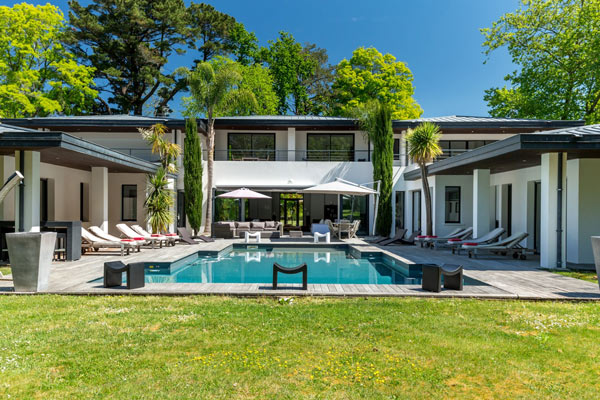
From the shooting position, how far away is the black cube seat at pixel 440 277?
770cm

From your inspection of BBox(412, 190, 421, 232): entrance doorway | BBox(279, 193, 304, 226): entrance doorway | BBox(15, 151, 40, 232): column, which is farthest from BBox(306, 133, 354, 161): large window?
BBox(15, 151, 40, 232): column

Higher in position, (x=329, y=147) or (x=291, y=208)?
(x=329, y=147)

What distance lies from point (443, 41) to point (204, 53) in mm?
22590

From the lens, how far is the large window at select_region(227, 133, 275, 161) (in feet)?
81.8

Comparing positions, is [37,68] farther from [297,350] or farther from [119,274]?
[297,350]

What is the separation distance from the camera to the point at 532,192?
1494 centimetres

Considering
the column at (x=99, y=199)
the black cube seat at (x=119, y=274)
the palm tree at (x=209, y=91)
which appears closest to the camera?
the black cube seat at (x=119, y=274)

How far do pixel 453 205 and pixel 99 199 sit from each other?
14.3 m

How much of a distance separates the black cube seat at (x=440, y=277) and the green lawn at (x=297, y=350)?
2.85ft

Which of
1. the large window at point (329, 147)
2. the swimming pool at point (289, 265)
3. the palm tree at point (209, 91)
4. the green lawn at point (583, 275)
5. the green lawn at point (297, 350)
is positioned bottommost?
the swimming pool at point (289, 265)

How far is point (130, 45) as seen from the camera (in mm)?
34688

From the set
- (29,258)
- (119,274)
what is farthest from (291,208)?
(29,258)

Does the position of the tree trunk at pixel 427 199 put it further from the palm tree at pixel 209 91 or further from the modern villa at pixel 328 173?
the palm tree at pixel 209 91

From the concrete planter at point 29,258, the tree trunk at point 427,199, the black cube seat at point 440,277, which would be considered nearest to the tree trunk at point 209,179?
the tree trunk at point 427,199
